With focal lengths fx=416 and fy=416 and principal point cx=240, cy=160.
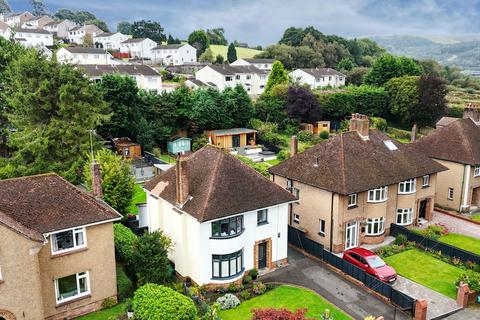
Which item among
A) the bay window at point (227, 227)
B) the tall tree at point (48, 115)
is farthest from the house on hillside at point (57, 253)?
the tall tree at point (48, 115)

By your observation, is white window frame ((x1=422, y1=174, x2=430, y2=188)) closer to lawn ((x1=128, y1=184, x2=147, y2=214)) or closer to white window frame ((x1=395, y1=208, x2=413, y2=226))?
white window frame ((x1=395, y1=208, x2=413, y2=226))

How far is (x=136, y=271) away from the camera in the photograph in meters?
25.1

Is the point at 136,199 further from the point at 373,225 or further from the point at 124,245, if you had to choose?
the point at 373,225

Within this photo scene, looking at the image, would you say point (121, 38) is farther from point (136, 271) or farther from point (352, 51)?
point (136, 271)

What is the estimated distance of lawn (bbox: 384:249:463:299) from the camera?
90.4 feet

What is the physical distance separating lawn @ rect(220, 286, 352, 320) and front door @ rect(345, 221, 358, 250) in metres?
7.48

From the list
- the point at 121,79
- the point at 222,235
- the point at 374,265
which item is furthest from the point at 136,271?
the point at 121,79

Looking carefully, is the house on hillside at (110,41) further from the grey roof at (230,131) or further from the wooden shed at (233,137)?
the wooden shed at (233,137)

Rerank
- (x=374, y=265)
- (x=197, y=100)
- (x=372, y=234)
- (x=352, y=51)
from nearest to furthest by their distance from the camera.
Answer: (x=374, y=265)
(x=372, y=234)
(x=197, y=100)
(x=352, y=51)

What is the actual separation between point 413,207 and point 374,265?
1057 centimetres

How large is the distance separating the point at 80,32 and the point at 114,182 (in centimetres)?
13972

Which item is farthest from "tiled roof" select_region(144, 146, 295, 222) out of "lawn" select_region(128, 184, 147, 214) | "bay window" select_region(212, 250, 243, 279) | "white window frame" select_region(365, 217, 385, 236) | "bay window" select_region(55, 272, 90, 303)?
"lawn" select_region(128, 184, 147, 214)

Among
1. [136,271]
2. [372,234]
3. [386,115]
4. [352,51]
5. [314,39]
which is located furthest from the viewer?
[352,51]

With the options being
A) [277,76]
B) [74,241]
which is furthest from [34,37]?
[74,241]
